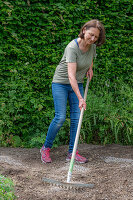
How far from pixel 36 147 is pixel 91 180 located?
1.73 m

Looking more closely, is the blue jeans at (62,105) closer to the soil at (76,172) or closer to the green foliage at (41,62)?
the soil at (76,172)

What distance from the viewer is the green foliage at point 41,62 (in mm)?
4609

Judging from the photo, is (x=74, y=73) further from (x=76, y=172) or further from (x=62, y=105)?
(x=76, y=172)

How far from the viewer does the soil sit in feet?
8.72

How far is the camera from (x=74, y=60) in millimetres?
3248

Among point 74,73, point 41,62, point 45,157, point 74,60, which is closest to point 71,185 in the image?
point 45,157

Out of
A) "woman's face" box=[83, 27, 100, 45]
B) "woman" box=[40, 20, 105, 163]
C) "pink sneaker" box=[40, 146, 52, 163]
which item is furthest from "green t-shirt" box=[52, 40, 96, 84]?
"pink sneaker" box=[40, 146, 52, 163]

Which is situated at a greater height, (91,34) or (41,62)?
(91,34)

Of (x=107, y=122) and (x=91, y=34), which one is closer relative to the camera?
(x=91, y=34)

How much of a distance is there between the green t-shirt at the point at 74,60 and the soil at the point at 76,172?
45.0 inches

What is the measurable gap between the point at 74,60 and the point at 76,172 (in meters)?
1.35

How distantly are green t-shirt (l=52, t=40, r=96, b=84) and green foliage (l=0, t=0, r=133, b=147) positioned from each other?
47.1 inches

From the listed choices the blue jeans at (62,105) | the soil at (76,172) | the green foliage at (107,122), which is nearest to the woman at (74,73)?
the blue jeans at (62,105)

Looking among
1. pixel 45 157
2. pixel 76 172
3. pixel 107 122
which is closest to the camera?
pixel 76 172
